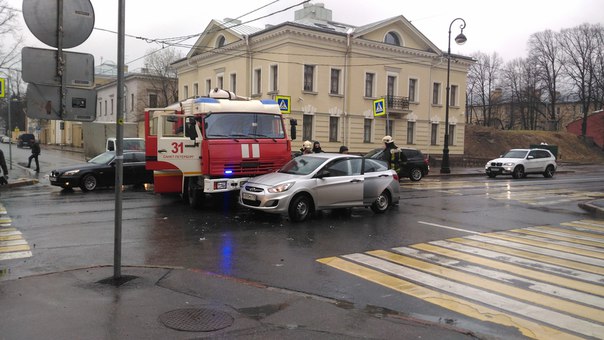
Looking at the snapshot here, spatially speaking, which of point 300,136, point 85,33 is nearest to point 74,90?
point 85,33

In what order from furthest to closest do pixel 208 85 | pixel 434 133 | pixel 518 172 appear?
pixel 208 85 → pixel 434 133 → pixel 518 172

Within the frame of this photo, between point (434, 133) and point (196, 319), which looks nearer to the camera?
point (196, 319)

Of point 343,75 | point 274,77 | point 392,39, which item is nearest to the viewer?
point 274,77

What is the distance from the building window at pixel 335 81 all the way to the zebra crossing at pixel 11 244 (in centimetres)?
2821

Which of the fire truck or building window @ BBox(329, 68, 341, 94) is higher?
building window @ BBox(329, 68, 341, 94)

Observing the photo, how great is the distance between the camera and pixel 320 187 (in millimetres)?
11297

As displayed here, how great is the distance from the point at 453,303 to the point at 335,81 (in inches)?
1255

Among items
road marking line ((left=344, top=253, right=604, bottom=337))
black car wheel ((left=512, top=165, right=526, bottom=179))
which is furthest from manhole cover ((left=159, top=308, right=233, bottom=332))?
black car wheel ((left=512, top=165, right=526, bottom=179))

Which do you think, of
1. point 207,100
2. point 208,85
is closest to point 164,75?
point 208,85

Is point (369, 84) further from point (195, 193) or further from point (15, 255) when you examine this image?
point (15, 255)

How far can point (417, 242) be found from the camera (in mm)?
9188

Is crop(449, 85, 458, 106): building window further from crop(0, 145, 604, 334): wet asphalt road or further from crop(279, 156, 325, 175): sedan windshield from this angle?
crop(279, 156, 325, 175): sedan windshield

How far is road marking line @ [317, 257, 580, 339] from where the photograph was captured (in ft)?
16.0

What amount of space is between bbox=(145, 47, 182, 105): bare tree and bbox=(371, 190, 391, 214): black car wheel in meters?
48.4
